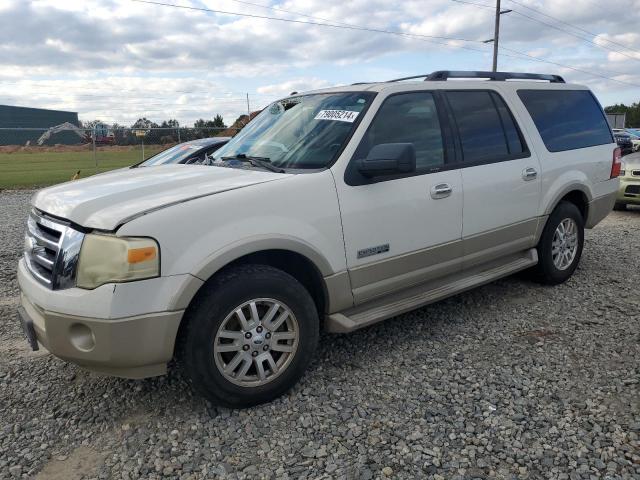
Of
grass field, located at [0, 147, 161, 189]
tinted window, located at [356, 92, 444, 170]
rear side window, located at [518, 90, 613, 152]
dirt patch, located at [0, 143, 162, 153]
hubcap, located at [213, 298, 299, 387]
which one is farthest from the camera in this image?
dirt patch, located at [0, 143, 162, 153]

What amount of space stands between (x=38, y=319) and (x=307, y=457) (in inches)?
64.2

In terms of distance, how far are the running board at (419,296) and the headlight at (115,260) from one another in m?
1.26

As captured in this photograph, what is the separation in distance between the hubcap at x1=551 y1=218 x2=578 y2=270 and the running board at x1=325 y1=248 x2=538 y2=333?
0.40 m

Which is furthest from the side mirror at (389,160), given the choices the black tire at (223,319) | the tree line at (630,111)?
the tree line at (630,111)

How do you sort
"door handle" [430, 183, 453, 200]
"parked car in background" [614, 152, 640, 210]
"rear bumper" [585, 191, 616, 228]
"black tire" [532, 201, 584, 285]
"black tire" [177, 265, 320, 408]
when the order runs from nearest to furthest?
"black tire" [177, 265, 320, 408], "door handle" [430, 183, 453, 200], "black tire" [532, 201, 584, 285], "rear bumper" [585, 191, 616, 228], "parked car in background" [614, 152, 640, 210]

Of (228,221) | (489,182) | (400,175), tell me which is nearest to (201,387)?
(228,221)

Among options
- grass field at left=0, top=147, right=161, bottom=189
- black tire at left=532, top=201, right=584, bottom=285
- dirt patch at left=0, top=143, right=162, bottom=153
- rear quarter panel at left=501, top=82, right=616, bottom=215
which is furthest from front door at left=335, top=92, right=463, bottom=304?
dirt patch at left=0, top=143, right=162, bottom=153

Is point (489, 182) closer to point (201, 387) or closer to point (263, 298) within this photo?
point (263, 298)

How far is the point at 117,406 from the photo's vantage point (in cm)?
319

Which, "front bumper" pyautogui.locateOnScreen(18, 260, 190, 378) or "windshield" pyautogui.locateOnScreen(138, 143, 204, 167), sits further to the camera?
"windshield" pyautogui.locateOnScreen(138, 143, 204, 167)

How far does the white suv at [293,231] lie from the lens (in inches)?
106

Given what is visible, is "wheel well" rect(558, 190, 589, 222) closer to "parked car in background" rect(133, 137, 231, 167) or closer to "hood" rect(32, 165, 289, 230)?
"hood" rect(32, 165, 289, 230)

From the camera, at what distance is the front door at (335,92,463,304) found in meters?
3.41

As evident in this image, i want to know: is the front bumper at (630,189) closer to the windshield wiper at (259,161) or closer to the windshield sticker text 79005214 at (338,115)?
the windshield sticker text 79005214 at (338,115)
